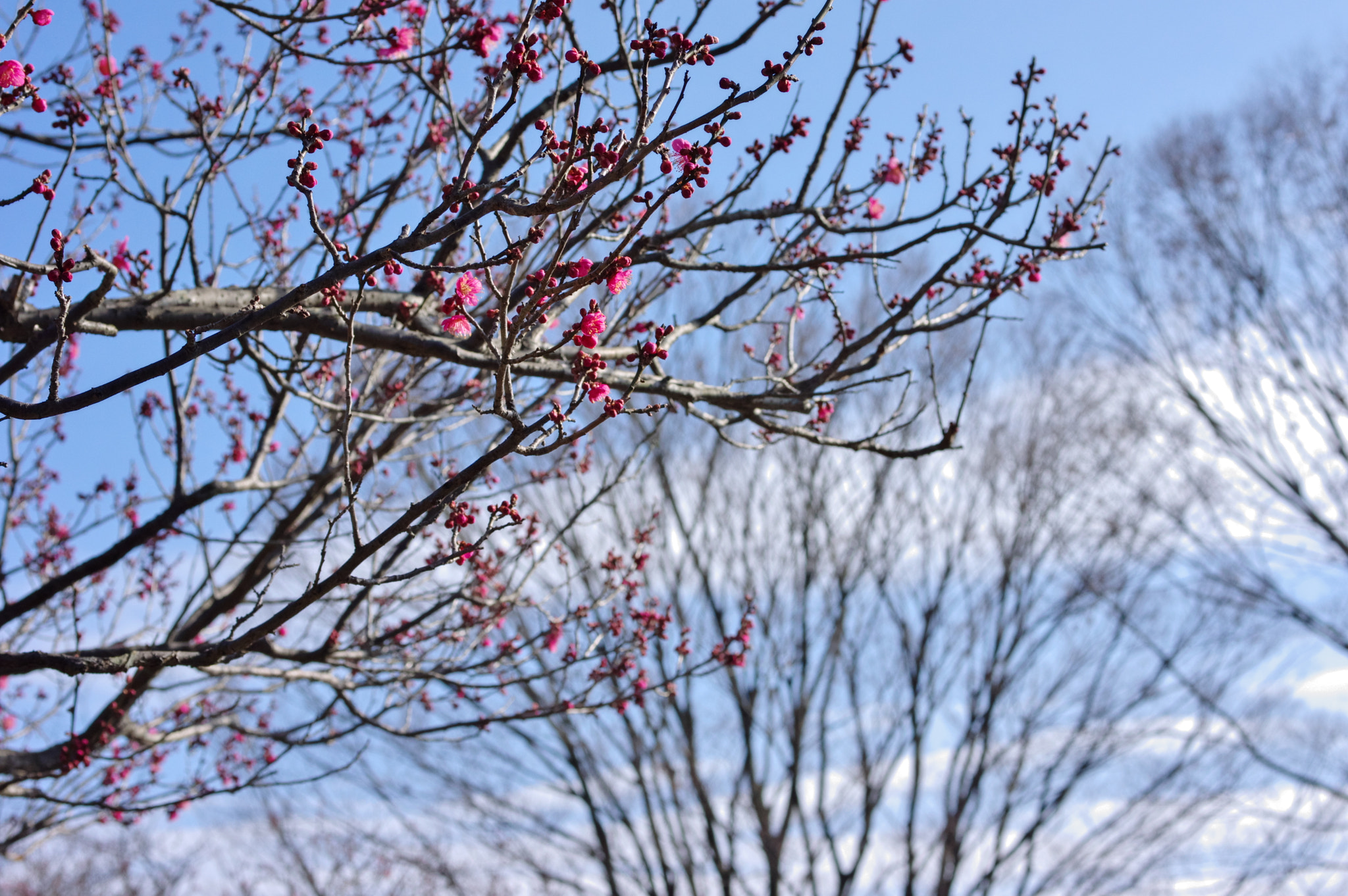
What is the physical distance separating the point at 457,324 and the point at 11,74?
139cm

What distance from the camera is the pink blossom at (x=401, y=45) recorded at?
11.9 ft

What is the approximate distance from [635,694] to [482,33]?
2665mm

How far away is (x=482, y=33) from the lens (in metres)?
3.21

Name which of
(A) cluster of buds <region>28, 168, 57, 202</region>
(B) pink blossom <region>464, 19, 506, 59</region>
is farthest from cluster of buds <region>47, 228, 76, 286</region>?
(B) pink blossom <region>464, 19, 506, 59</region>

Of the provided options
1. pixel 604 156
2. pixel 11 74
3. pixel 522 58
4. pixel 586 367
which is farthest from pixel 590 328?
pixel 11 74

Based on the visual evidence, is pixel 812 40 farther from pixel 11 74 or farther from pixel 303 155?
pixel 11 74

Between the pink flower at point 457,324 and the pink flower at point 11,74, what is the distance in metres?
1.32

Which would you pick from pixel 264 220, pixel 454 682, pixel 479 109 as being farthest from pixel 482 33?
pixel 454 682

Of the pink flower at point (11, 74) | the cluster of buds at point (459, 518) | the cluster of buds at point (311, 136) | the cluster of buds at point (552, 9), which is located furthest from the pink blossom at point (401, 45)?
the cluster of buds at point (459, 518)

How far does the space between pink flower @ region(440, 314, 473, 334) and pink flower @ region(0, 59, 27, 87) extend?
1.32 meters

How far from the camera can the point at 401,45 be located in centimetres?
368

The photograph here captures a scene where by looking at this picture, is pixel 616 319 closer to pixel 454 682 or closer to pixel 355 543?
pixel 454 682

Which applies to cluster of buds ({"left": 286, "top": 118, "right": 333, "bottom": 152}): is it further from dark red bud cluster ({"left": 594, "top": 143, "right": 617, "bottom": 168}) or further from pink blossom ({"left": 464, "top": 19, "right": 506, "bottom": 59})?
pink blossom ({"left": 464, "top": 19, "right": 506, "bottom": 59})

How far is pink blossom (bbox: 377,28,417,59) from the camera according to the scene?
362 centimetres
